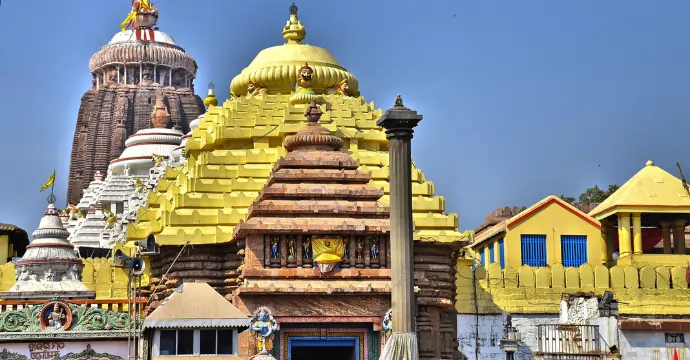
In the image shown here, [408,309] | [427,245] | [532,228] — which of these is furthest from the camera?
[532,228]

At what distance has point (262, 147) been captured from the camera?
40.4 meters

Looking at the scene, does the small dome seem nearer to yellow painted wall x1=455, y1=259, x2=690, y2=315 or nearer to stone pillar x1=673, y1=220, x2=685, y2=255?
yellow painted wall x1=455, y1=259, x2=690, y2=315

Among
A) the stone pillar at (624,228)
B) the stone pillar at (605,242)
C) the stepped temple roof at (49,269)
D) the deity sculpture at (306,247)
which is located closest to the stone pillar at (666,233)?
the stone pillar at (605,242)

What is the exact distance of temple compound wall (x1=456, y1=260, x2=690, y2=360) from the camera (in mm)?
39844

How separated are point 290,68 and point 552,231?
432 inches

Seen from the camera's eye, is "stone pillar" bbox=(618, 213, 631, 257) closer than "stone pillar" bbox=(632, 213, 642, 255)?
No

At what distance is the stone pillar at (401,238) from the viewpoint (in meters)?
28.2

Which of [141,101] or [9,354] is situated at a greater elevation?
[141,101]

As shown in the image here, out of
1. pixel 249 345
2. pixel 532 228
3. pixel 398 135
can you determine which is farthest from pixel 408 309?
pixel 532 228

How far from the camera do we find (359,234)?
3400 centimetres

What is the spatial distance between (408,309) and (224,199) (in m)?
10.3

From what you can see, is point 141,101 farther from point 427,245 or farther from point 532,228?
point 427,245

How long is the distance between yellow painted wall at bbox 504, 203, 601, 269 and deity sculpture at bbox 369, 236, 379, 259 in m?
14.3

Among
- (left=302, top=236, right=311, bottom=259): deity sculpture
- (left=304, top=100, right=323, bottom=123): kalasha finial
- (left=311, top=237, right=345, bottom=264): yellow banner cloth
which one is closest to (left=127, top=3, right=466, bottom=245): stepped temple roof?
(left=304, top=100, right=323, bottom=123): kalasha finial
